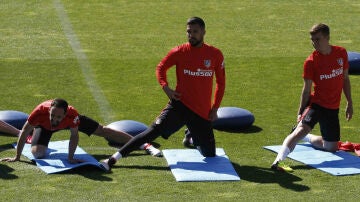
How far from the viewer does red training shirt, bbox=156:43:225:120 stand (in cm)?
1305

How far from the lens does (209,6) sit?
26.2 m

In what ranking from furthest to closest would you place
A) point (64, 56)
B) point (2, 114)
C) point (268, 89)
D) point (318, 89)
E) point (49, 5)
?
1. point (49, 5)
2. point (64, 56)
3. point (268, 89)
4. point (2, 114)
5. point (318, 89)

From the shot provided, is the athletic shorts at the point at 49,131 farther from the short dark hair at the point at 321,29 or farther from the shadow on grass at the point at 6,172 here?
the short dark hair at the point at 321,29

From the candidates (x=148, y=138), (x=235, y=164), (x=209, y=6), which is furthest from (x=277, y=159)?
(x=209, y=6)

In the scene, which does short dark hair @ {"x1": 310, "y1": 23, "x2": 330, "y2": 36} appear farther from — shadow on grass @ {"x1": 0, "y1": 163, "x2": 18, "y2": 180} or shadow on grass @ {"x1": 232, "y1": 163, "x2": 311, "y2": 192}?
shadow on grass @ {"x1": 0, "y1": 163, "x2": 18, "y2": 180}

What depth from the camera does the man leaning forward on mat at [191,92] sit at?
1304cm

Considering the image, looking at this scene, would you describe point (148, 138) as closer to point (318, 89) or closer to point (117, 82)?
point (318, 89)

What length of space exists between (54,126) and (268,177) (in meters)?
3.08

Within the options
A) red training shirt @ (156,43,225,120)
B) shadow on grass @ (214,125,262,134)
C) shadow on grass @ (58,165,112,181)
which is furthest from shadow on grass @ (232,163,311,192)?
shadow on grass @ (214,125,262,134)

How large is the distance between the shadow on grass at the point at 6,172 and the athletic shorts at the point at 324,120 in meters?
4.21

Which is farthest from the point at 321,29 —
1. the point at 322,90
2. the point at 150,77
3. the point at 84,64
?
the point at 84,64

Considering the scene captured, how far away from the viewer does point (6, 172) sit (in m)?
12.6

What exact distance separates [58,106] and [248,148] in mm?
3215

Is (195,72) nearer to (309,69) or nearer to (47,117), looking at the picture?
(309,69)
